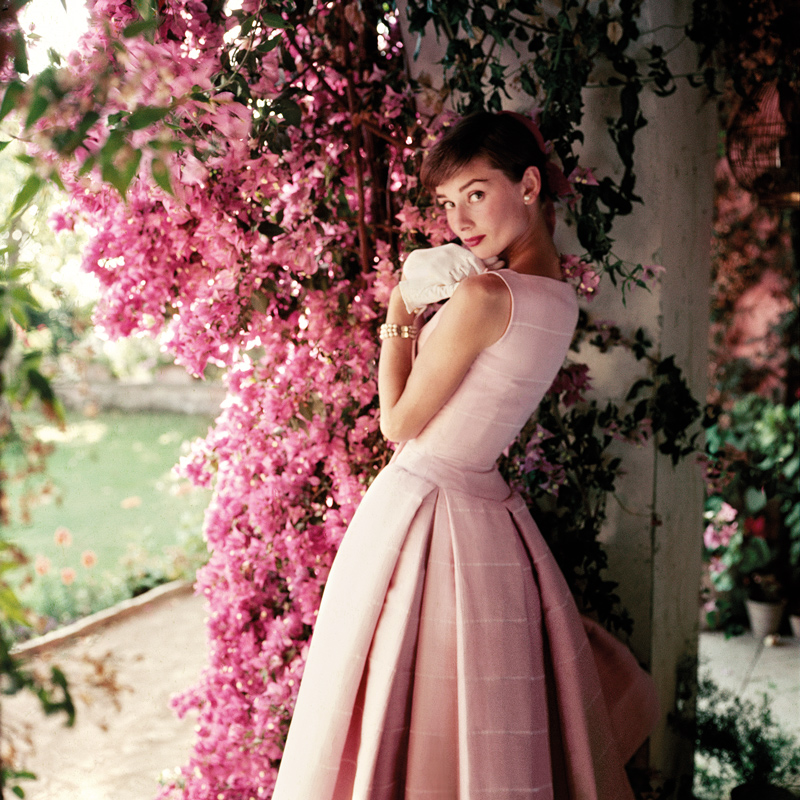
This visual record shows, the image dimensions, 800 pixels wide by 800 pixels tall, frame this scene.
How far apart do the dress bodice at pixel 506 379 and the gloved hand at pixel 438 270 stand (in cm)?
5

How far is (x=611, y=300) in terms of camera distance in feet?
6.08

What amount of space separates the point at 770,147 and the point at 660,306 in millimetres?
998

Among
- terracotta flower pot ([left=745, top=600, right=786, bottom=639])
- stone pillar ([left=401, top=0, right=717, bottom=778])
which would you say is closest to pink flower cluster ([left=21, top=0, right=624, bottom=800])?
stone pillar ([left=401, top=0, right=717, bottom=778])

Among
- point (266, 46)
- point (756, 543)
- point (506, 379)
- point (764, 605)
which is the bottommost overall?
point (764, 605)

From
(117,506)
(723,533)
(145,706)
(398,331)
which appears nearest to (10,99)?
(398,331)

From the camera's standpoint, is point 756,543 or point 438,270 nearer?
point 438,270

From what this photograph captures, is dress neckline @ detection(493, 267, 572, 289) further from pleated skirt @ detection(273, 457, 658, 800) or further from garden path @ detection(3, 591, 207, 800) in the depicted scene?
garden path @ detection(3, 591, 207, 800)

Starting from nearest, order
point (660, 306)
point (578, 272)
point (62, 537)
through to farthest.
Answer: point (578, 272) < point (660, 306) < point (62, 537)

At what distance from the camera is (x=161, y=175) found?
639 millimetres

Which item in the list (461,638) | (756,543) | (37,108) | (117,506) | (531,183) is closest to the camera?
(37,108)

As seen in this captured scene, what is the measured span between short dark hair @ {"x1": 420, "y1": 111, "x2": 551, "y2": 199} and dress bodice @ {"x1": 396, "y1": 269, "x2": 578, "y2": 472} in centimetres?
22

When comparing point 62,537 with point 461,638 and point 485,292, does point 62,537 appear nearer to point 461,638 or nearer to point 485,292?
point 461,638

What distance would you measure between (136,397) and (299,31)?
19.3ft

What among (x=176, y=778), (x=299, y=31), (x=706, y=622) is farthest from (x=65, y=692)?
(x=706, y=622)
